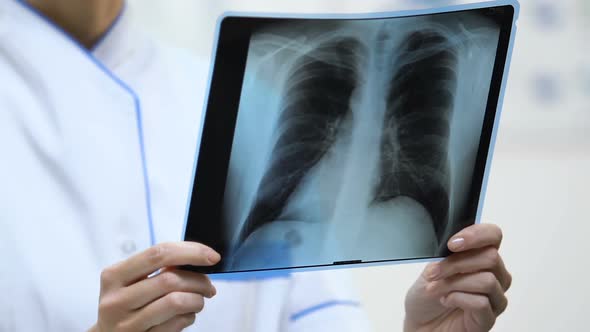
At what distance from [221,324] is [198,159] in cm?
31

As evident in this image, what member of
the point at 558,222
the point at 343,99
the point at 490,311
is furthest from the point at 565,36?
the point at 343,99

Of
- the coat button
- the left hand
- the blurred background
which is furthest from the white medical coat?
the blurred background

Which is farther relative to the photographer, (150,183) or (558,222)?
(558,222)

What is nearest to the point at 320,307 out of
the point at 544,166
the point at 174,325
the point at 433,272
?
the point at 433,272

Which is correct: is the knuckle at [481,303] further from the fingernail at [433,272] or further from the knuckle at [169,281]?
the knuckle at [169,281]

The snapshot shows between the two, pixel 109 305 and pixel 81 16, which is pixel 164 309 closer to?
pixel 109 305

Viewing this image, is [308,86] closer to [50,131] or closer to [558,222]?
[50,131]

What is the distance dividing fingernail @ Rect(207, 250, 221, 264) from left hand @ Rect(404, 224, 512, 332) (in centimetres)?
22

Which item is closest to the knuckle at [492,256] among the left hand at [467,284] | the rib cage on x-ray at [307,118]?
the left hand at [467,284]

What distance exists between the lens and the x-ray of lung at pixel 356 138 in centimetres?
59

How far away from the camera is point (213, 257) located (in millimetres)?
581

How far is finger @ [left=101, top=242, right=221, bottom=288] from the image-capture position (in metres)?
0.57

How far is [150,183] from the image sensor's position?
0.84 metres

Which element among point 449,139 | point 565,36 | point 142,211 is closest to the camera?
point 449,139
